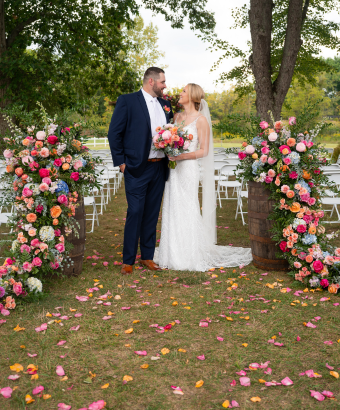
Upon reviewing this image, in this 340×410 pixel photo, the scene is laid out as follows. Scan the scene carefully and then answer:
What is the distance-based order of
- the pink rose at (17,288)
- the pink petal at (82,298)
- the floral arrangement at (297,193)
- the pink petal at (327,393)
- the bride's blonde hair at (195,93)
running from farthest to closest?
the bride's blonde hair at (195,93), the floral arrangement at (297,193), the pink petal at (82,298), the pink rose at (17,288), the pink petal at (327,393)

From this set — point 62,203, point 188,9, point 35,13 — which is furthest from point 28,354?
point 188,9

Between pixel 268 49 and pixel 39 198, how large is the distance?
8.15 metres

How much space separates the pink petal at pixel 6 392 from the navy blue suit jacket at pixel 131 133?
7.94 ft

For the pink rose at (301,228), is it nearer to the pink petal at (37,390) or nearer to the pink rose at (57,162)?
the pink rose at (57,162)

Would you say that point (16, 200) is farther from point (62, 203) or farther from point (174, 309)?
point (174, 309)

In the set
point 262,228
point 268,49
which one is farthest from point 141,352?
point 268,49

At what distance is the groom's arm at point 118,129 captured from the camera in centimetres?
405

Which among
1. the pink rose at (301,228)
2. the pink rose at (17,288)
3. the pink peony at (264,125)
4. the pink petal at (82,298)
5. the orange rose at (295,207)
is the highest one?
the pink peony at (264,125)

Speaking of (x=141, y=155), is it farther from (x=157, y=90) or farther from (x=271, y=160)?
(x=271, y=160)

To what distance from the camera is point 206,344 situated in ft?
9.00

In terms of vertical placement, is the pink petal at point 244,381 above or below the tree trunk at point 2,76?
below

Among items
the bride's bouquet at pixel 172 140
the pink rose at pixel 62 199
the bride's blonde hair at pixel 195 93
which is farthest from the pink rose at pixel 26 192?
the bride's blonde hair at pixel 195 93

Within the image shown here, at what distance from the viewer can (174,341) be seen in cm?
278

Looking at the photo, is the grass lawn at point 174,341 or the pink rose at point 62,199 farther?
the pink rose at point 62,199
